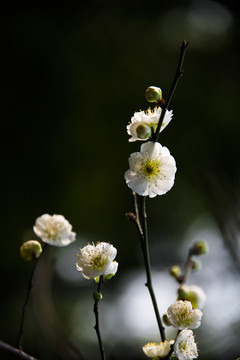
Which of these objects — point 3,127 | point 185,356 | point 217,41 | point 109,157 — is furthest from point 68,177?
point 185,356

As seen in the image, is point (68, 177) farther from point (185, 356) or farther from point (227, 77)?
point (185, 356)

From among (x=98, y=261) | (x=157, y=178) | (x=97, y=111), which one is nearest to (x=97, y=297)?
(x=98, y=261)

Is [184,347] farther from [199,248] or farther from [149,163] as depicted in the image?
[199,248]

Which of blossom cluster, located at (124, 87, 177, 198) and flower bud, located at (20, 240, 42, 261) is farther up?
blossom cluster, located at (124, 87, 177, 198)

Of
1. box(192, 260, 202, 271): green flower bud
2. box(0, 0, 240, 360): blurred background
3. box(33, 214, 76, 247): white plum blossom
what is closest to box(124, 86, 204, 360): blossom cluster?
box(33, 214, 76, 247): white plum blossom

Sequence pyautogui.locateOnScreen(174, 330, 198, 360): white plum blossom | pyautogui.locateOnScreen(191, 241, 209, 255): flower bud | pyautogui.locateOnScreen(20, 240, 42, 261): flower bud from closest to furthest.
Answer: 1. pyautogui.locateOnScreen(174, 330, 198, 360): white plum blossom
2. pyautogui.locateOnScreen(20, 240, 42, 261): flower bud
3. pyautogui.locateOnScreen(191, 241, 209, 255): flower bud

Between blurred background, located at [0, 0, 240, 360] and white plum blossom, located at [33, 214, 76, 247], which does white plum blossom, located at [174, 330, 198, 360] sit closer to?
white plum blossom, located at [33, 214, 76, 247]
